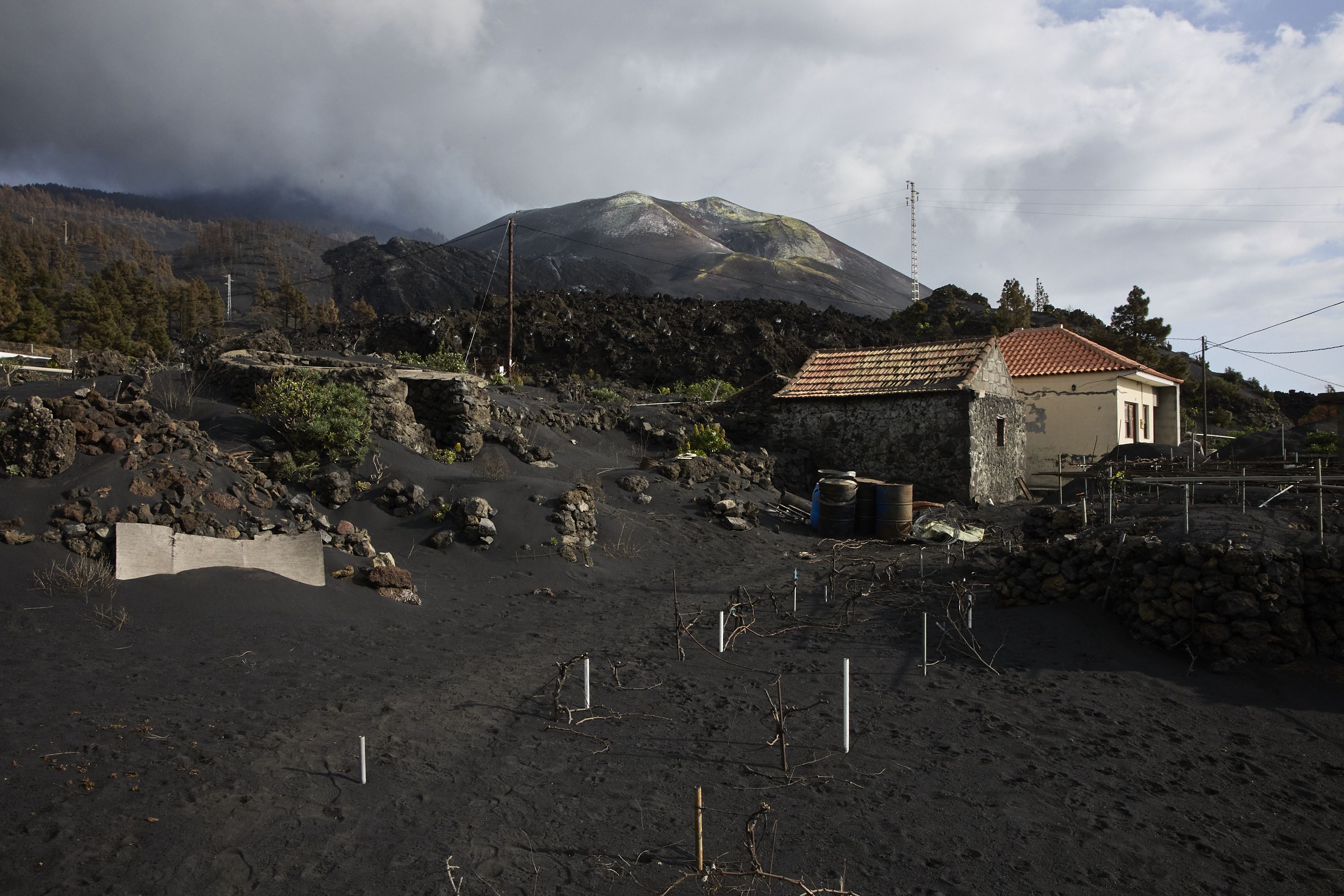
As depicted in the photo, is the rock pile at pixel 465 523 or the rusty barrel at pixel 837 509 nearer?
the rock pile at pixel 465 523

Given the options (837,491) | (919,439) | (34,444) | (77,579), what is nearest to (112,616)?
(77,579)

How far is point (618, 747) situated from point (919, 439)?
15.2m

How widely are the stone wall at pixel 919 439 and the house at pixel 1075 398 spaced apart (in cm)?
489

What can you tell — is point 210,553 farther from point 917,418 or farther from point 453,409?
point 917,418

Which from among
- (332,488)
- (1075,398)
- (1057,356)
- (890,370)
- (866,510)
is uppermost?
(1057,356)

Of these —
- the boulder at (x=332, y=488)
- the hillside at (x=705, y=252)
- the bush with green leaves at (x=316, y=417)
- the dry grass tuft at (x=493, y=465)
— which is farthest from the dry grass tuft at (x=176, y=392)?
the hillside at (x=705, y=252)

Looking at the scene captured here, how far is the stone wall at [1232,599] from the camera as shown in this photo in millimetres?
7207

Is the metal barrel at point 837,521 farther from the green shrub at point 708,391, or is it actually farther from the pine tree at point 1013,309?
the pine tree at point 1013,309

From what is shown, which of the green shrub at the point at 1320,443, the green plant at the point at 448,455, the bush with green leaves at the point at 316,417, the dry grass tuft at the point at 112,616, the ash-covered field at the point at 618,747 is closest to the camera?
the ash-covered field at the point at 618,747

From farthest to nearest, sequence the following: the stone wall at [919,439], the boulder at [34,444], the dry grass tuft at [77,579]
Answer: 1. the stone wall at [919,439]
2. the boulder at [34,444]
3. the dry grass tuft at [77,579]

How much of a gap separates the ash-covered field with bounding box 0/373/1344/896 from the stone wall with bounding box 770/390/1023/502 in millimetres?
8821

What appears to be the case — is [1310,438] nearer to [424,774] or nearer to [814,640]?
[814,640]

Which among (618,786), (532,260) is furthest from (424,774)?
(532,260)

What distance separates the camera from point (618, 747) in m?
5.65
